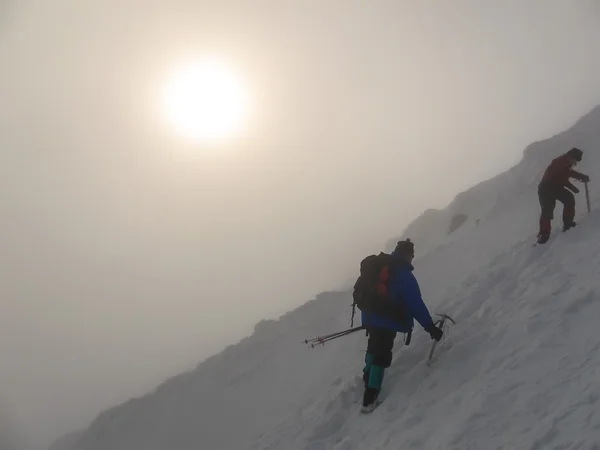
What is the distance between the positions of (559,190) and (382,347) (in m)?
6.74

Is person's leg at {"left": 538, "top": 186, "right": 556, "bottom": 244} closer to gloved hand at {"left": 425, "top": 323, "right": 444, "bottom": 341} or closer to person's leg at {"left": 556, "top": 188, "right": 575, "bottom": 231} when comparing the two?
person's leg at {"left": 556, "top": 188, "right": 575, "bottom": 231}

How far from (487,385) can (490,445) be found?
149 centimetres

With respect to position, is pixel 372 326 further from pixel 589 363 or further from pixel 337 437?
pixel 589 363

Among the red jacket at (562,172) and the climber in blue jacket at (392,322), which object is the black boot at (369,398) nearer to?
the climber in blue jacket at (392,322)

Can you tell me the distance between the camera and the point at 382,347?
8.89m

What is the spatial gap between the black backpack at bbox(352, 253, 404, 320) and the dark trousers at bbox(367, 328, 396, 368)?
0.36 metres

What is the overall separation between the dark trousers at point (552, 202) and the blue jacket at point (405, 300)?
554cm

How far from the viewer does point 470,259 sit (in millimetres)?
20375

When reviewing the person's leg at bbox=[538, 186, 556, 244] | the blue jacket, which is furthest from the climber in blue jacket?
the person's leg at bbox=[538, 186, 556, 244]

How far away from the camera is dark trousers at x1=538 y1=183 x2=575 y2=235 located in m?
11.9

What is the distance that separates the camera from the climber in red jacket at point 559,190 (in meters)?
12.0

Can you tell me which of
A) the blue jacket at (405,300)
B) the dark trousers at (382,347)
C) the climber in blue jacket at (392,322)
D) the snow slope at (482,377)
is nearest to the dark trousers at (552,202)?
the snow slope at (482,377)

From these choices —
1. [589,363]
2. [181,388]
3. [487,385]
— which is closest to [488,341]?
[487,385]

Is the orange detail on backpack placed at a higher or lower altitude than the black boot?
higher
